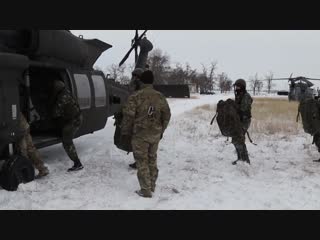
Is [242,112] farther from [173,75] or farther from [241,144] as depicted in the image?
[173,75]

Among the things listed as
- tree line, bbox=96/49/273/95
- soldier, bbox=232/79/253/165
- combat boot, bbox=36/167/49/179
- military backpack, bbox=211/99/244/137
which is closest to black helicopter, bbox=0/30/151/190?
combat boot, bbox=36/167/49/179

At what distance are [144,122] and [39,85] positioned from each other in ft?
12.9

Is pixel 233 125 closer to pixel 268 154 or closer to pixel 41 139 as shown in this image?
pixel 268 154

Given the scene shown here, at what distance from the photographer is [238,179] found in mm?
7238

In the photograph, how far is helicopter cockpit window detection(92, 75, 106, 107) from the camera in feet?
31.4

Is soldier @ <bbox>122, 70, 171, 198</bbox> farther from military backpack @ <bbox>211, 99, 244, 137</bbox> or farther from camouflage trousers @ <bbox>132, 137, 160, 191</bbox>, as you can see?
military backpack @ <bbox>211, 99, 244, 137</bbox>

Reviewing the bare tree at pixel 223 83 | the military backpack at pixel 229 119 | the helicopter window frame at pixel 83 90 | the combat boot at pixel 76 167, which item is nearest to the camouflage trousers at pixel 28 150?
the combat boot at pixel 76 167

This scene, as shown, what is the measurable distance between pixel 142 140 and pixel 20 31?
3.34 m

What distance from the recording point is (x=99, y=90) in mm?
9734

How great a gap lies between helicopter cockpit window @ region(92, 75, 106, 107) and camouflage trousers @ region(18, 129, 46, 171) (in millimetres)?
2793

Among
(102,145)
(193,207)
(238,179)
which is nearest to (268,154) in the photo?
(238,179)

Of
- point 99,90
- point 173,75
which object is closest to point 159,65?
point 173,75

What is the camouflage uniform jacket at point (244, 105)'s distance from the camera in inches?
331
